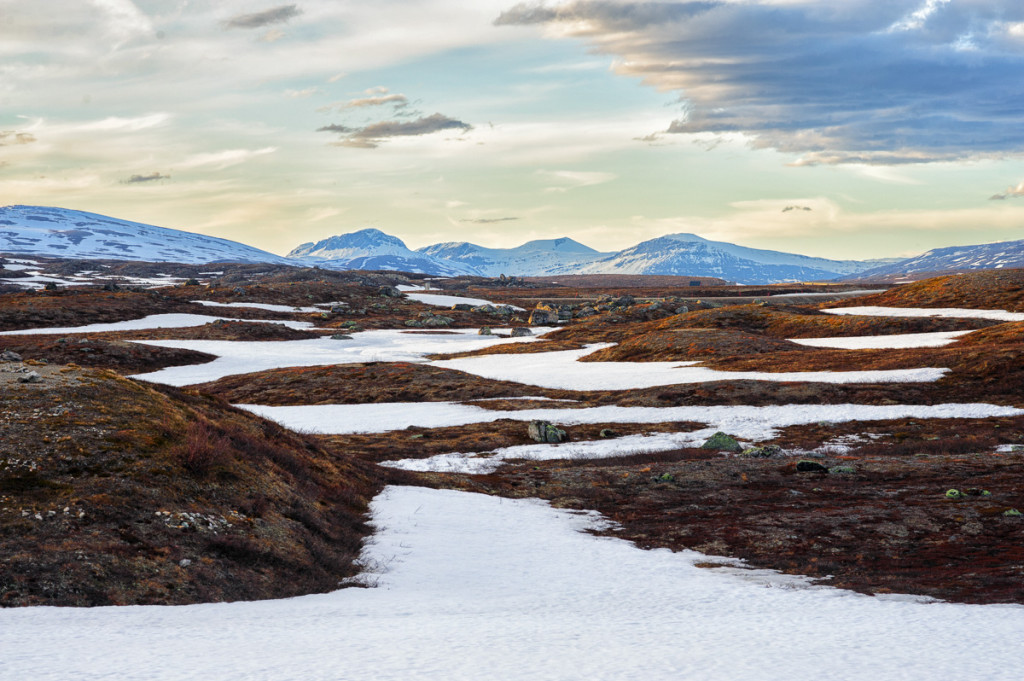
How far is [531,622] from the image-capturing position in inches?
510

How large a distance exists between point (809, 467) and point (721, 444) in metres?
Answer: 7.52

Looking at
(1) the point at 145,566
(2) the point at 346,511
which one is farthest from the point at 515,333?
(1) the point at 145,566

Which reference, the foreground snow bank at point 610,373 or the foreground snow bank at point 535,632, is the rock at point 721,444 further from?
the foreground snow bank at point 535,632

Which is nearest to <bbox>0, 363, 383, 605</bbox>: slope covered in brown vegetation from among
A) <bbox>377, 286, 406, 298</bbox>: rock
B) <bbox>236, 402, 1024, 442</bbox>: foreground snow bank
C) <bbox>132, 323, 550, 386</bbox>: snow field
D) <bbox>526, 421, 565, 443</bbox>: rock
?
<bbox>526, 421, 565, 443</bbox>: rock

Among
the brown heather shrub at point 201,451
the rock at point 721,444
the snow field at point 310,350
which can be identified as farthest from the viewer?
the snow field at point 310,350

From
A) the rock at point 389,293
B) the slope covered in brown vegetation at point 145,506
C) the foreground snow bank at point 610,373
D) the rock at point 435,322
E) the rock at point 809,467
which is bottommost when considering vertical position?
the rock at point 809,467

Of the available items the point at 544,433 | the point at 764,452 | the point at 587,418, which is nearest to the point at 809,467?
the point at 764,452

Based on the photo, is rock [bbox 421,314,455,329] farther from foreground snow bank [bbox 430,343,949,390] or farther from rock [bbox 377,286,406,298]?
rock [bbox 377,286,406,298]

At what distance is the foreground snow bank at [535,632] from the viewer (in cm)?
945

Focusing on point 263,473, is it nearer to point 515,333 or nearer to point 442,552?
point 442,552

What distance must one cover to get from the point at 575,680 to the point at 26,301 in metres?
131

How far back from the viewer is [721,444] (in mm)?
37094

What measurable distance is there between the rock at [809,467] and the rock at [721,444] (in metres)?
6.50

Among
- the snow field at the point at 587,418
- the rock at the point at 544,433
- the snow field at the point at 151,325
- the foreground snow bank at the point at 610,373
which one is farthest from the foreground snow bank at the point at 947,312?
the snow field at the point at 151,325
